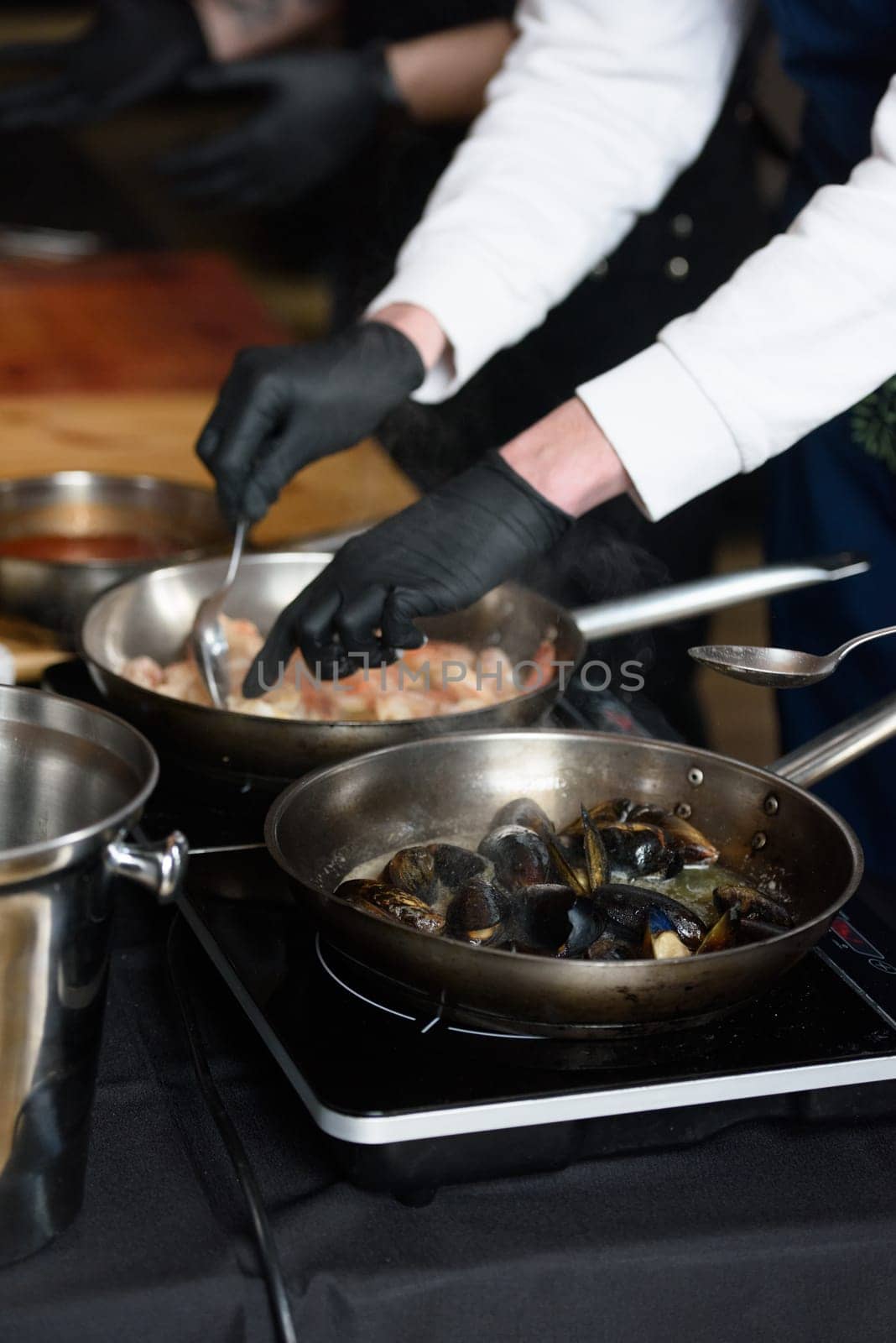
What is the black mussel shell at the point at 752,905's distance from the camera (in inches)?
36.4

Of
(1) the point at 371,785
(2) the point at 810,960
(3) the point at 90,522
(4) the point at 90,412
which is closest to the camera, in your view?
(2) the point at 810,960

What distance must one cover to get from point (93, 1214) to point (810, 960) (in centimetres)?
51

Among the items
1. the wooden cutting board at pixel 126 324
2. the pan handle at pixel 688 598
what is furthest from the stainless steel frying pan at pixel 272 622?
the wooden cutting board at pixel 126 324

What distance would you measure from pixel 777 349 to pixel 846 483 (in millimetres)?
496

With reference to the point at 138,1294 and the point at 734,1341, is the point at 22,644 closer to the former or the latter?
the point at 138,1294

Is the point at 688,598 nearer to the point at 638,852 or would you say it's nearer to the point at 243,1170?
the point at 638,852

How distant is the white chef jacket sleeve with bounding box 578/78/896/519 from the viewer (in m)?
1.26

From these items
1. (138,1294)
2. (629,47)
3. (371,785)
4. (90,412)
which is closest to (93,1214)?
(138,1294)

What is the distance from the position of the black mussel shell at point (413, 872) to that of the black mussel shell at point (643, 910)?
0.12m

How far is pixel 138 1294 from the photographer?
0.75 meters

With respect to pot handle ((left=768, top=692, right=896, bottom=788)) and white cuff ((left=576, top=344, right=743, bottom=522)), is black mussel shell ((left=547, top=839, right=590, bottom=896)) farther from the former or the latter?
white cuff ((left=576, top=344, right=743, bottom=522))

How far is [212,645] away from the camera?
1.47 m

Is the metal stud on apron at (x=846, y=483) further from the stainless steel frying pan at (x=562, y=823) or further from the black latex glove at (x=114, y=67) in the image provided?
the black latex glove at (x=114, y=67)

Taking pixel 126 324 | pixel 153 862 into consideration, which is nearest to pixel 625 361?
pixel 153 862
